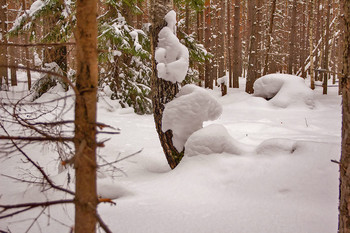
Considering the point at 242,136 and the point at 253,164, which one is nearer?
the point at 253,164

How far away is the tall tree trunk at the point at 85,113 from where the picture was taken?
4.66 ft

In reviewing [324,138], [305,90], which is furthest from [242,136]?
[305,90]

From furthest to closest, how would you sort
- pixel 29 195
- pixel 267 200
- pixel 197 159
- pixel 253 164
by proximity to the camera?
pixel 197 159 < pixel 253 164 < pixel 29 195 < pixel 267 200

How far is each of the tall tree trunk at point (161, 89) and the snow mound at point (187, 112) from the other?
0.36 feet

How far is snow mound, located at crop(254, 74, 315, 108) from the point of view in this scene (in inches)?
435

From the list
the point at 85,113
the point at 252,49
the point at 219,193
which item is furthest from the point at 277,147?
the point at 252,49

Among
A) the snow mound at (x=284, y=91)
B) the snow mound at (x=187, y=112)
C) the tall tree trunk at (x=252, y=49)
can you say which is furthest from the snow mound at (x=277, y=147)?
the tall tree trunk at (x=252, y=49)

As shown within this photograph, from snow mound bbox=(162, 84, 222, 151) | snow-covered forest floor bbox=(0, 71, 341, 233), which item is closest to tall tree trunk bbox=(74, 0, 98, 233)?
snow-covered forest floor bbox=(0, 71, 341, 233)

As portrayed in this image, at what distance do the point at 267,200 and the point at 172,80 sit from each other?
243cm

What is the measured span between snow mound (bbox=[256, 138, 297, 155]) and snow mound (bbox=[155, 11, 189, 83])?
6.06 ft

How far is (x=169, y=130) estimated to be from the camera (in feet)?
14.5

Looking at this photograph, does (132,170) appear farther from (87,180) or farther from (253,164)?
(87,180)

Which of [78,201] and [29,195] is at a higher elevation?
[78,201]

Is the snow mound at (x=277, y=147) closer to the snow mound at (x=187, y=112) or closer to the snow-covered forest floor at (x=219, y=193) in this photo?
the snow-covered forest floor at (x=219, y=193)
